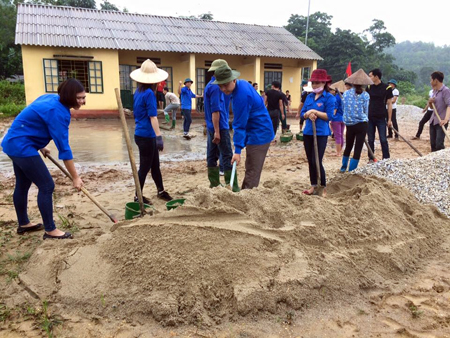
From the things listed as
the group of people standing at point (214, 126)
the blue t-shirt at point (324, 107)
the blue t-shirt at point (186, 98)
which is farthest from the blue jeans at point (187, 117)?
the blue t-shirt at point (324, 107)

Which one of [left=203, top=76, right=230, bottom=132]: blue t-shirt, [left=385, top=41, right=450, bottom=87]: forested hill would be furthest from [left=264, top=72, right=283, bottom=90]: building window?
[left=385, top=41, right=450, bottom=87]: forested hill

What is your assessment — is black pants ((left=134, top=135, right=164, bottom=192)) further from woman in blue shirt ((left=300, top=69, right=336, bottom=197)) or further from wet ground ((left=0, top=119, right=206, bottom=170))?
wet ground ((left=0, top=119, right=206, bottom=170))

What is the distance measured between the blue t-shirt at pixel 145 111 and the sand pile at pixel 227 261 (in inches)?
55.4

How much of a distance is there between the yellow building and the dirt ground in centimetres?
1240

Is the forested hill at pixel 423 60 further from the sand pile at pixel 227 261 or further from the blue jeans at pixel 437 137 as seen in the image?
the sand pile at pixel 227 261

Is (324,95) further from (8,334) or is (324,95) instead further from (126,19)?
(126,19)

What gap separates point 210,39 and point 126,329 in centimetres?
1666

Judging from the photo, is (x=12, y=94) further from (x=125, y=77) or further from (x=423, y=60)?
(x=423, y=60)

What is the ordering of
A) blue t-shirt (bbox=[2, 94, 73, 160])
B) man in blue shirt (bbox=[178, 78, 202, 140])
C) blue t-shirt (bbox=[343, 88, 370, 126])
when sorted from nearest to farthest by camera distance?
blue t-shirt (bbox=[2, 94, 73, 160]) < blue t-shirt (bbox=[343, 88, 370, 126]) < man in blue shirt (bbox=[178, 78, 202, 140])

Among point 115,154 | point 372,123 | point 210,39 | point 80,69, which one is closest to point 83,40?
point 80,69

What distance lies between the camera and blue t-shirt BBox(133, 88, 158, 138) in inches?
166

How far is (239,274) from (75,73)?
14.4 m

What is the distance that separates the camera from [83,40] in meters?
14.6

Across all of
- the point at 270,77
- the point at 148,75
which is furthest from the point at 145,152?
the point at 270,77
